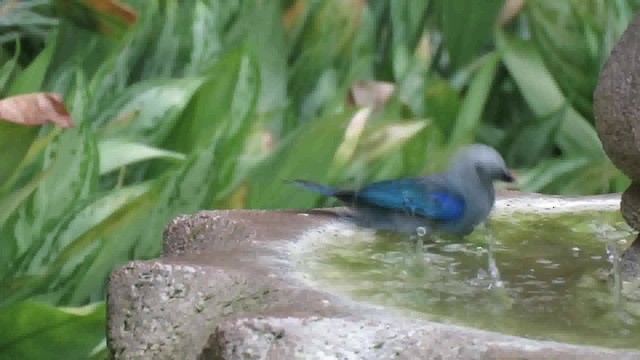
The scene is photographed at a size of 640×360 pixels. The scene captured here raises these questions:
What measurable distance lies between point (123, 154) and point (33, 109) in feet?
1.58

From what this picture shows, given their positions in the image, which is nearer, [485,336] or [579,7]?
[485,336]

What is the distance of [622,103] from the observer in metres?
1.82

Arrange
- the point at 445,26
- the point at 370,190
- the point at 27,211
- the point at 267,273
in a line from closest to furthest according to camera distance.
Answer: the point at 267,273
the point at 370,190
the point at 27,211
the point at 445,26

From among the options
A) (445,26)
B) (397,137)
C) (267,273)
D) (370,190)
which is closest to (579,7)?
(445,26)

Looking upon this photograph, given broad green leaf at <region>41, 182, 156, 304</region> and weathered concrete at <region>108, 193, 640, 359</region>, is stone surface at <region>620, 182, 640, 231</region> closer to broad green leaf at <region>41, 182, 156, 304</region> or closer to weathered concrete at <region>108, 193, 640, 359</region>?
weathered concrete at <region>108, 193, 640, 359</region>

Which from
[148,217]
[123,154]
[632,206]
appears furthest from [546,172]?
[632,206]

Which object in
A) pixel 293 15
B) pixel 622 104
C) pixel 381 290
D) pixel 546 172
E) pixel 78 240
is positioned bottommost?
pixel 546 172

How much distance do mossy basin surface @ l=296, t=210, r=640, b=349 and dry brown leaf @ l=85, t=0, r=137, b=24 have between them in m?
1.38

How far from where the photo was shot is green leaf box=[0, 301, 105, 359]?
2082 millimetres

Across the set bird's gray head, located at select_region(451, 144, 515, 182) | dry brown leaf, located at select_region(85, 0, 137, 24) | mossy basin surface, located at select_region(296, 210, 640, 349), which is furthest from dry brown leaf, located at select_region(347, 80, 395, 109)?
bird's gray head, located at select_region(451, 144, 515, 182)

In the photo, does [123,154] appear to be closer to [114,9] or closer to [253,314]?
[114,9]

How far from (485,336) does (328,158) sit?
149 cm

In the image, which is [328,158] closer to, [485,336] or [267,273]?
[267,273]

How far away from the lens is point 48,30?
395 centimetres
